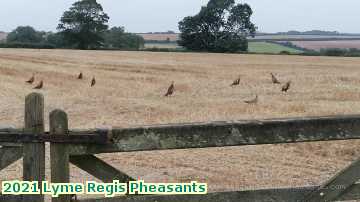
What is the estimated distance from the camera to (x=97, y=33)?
8225 centimetres

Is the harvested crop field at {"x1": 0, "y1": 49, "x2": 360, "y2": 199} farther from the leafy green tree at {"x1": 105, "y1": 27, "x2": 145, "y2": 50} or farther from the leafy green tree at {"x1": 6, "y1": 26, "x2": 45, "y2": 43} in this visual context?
the leafy green tree at {"x1": 6, "y1": 26, "x2": 45, "y2": 43}

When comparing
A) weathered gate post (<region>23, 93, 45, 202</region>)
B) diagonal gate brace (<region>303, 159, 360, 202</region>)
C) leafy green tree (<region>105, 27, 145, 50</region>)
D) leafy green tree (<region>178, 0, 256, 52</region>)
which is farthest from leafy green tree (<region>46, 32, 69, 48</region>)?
diagonal gate brace (<region>303, 159, 360, 202</region>)

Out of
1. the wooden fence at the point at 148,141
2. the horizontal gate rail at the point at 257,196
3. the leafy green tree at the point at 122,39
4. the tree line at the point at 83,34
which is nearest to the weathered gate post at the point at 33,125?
the wooden fence at the point at 148,141

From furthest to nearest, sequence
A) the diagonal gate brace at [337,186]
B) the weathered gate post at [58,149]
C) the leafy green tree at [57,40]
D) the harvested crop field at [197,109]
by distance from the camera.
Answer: the leafy green tree at [57,40] → the harvested crop field at [197,109] → the diagonal gate brace at [337,186] → the weathered gate post at [58,149]

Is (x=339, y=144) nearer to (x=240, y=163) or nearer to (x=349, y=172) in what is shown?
(x=240, y=163)

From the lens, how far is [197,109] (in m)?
16.3

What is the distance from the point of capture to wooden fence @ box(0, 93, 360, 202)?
3.71m

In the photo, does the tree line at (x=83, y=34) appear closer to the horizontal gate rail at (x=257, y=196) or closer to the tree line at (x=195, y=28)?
the tree line at (x=195, y=28)

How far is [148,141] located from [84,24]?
265ft

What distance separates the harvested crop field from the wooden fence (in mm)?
3384

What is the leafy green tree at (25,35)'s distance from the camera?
93000 mm

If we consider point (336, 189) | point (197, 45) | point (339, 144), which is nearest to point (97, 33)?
point (197, 45)

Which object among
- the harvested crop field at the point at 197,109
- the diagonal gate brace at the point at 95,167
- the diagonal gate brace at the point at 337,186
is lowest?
the harvested crop field at the point at 197,109

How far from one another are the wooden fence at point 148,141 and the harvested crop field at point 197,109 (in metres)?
3.38
